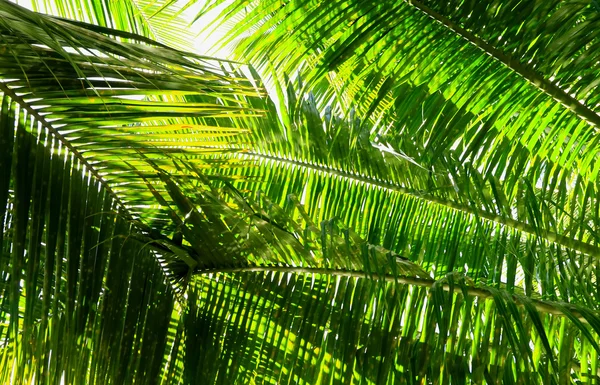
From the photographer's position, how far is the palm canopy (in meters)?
1.60

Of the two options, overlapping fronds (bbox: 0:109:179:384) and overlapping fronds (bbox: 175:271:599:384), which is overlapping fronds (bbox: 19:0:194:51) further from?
overlapping fronds (bbox: 175:271:599:384)

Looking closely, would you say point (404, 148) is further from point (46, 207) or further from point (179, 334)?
point (46, 207)

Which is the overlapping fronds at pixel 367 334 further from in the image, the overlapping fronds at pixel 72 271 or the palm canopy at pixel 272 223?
the overlapping fronds at pixel 72 271

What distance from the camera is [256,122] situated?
329 centimetres

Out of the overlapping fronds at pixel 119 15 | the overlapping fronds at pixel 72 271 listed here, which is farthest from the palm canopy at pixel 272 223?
the overlapping fronds at pixel 119 15

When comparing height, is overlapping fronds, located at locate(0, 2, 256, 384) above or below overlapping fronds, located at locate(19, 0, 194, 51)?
below

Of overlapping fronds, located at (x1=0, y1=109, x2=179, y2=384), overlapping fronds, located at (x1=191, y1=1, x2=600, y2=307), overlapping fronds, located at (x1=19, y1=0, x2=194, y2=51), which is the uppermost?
overlapping fronds, located at (x1=19, y1=0, x2=194, y2=51)

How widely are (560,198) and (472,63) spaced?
1.69 feet

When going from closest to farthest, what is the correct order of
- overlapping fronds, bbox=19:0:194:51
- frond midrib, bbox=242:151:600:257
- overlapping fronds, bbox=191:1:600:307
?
overlapping fronds, bbox=191:1:600:307, frond midrib, bbox=242:151:600:257, overlapping fronds, bbox=19:0:194:51

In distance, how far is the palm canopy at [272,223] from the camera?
1.60 meters

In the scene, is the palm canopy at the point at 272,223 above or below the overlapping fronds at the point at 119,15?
below

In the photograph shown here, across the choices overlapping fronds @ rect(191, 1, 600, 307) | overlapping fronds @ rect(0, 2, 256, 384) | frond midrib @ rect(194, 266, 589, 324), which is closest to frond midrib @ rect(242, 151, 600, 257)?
overlapping fronds @ rect(191, 1, 600, 307)

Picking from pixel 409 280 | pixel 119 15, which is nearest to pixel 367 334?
pixel 409 280

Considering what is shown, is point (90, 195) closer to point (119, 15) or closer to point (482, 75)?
point (482, 75)
